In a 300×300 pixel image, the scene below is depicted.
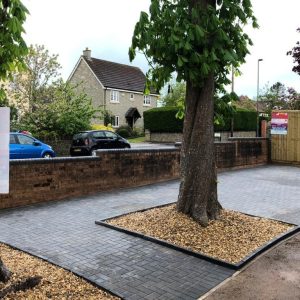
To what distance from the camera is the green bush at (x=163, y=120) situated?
120ft

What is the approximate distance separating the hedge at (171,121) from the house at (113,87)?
7.20m

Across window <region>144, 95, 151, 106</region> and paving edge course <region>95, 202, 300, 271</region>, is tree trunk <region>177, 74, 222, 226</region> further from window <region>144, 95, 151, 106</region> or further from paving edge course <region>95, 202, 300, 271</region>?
window <region>144, 95, 151, 106</region>

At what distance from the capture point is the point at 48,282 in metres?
4.88

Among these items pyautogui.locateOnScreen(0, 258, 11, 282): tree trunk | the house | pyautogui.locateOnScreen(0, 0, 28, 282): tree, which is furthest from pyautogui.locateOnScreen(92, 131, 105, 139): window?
the house

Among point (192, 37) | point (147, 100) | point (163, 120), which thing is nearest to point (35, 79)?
point (163, 120)

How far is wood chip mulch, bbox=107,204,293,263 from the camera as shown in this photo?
6.32m

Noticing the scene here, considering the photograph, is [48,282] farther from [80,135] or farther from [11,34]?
[80,135]

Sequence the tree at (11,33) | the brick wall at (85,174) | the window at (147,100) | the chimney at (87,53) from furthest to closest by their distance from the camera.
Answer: the window at (147,100) → the chimney at (87,53) → the brick wall at (85,174) → the tree at (11,33)

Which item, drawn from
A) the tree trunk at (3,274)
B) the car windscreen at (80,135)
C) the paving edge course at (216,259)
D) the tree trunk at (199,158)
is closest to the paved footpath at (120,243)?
the paving edge course at (216,259)

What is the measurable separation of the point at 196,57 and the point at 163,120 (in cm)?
3120

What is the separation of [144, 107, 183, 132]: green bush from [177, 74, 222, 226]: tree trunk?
2840 cm

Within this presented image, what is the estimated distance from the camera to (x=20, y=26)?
400 centimetres

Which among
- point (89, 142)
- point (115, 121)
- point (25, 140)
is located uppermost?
point (115, 121)

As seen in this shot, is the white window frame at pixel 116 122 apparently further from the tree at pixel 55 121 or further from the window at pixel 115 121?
the tree at pixel 55 121
